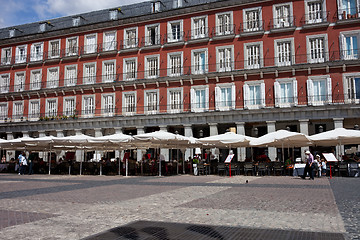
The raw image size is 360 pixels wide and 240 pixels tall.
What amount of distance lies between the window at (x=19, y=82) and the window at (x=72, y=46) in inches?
278

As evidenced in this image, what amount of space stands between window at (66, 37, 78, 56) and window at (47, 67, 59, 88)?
251 cm

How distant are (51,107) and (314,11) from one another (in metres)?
29.9

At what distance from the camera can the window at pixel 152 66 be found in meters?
34.8

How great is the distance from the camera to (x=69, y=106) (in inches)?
1491

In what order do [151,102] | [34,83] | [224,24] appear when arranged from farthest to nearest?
[34,83] < [151,102] < [224,24]

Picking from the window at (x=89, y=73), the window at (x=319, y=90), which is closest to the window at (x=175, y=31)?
the window at (x=89, y=73)

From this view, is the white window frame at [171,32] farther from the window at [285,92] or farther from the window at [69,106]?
the window at [69,106]

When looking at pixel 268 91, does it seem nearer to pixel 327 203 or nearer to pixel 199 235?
pixel 327 203

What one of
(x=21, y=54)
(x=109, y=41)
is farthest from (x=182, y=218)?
(x=21, y=54)

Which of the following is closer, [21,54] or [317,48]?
[317,48]

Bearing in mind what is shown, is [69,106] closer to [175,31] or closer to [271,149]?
[175,31]

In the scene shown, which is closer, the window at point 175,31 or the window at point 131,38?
the window at point 175,31

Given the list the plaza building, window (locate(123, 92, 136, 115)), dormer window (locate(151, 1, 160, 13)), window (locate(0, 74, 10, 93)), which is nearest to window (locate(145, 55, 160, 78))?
the plaza building

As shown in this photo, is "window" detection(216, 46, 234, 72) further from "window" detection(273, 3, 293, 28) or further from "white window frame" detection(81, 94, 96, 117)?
"white window frame" detection(81, 94, 96, 117)
